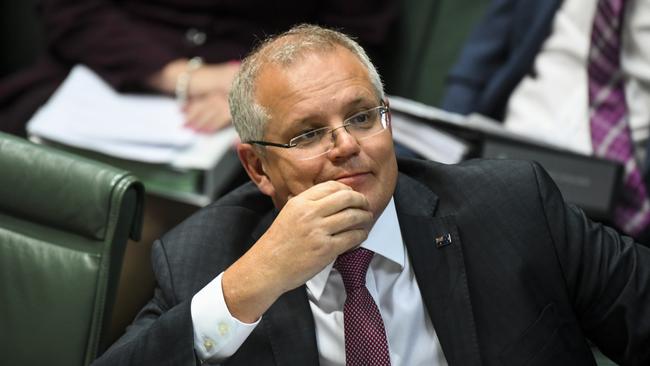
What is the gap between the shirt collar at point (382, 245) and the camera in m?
1.51

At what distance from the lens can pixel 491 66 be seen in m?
2.67

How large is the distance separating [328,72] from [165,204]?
53.5 inches

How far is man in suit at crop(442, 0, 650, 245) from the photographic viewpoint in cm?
237

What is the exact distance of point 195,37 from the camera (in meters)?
2.94

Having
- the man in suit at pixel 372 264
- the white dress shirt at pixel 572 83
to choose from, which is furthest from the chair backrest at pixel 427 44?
the man in suit at pixel 372 264

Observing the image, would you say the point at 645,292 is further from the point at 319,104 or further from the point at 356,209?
the point at 319,104

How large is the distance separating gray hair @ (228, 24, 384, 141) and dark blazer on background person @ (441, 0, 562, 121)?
1.13m

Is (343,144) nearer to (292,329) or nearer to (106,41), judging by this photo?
(292,329)

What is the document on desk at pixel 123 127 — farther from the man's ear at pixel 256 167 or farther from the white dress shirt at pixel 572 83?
the man's ear at pixel 256 167

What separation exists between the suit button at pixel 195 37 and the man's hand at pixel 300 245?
1667 millimetres

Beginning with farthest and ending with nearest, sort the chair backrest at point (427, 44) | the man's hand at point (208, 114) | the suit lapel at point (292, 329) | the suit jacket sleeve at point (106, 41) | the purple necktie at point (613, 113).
→ the chair backrest at point (427, 44) < the suit jacket sleeve at point (106, 41) < the man's hand at point (208, 114) < the purple necktie at point (613, 113) < the suit lapel at point (292, 329)

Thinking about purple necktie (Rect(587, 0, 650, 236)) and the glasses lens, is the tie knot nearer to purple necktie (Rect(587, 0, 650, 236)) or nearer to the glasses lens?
the glasses lens

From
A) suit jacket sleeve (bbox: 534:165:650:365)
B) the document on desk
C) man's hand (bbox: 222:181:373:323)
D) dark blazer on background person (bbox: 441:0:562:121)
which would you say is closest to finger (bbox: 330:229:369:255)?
man's hand (bbox: 222:181:373:323)

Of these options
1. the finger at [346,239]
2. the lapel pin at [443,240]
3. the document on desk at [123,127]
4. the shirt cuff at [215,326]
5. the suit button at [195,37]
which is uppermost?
the finger at [346,239]
